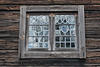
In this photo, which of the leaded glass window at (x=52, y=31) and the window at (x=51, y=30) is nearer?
the window at (x=51, y=30)

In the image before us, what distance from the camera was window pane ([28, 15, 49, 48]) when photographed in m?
4.98

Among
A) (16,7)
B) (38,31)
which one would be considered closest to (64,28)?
(38,31)

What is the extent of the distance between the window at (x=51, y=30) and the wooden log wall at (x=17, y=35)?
0.15 metres

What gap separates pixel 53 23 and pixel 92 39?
116 centimetres

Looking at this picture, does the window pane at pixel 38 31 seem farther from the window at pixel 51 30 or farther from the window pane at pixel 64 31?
the window pane at pixel 64 31

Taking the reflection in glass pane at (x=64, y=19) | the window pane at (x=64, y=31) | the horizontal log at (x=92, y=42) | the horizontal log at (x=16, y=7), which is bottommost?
the horizontal log at (x=92, y=42)

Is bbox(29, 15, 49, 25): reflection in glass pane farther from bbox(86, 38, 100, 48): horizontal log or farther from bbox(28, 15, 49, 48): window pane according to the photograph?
bbox(86, 38, 100, 48): horizontal log

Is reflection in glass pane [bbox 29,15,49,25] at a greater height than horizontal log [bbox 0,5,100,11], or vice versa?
horizontal log [bbox 0,5,100,11]

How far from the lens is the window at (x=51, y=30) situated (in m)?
4.88

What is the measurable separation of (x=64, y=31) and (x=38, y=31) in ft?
2.39

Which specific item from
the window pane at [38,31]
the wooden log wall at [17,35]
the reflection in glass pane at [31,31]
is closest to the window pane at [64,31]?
the window pane at [38,31]

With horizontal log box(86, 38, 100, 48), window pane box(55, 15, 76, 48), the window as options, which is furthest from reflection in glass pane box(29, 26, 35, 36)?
horizontal log box(86, 38, 100, 48)

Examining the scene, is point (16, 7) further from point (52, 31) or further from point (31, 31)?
point (52, 31)

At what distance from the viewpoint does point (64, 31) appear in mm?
5031
